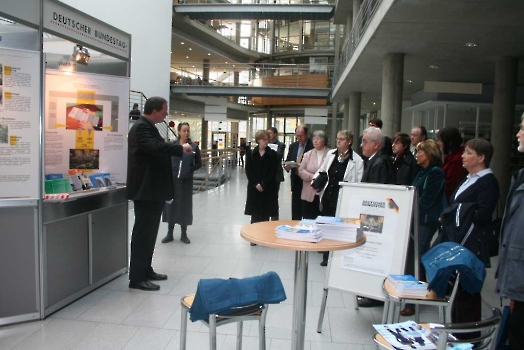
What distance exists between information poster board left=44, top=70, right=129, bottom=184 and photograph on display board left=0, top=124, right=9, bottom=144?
0.58 m

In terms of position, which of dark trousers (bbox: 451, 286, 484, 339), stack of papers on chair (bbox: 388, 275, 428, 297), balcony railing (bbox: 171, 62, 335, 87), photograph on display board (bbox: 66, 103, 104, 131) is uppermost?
balcony railing (bbox: 171, 62, 335, 87)

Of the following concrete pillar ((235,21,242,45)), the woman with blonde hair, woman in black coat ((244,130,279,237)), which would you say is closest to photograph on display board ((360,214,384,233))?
the woman with blonde hair

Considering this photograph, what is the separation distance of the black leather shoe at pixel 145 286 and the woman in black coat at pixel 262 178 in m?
2.17

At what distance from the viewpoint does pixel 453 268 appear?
229cm

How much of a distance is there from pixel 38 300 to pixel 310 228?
2.37 meters

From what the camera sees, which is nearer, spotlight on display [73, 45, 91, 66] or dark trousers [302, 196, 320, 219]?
spotlight on display [73, 45, 91, 66]

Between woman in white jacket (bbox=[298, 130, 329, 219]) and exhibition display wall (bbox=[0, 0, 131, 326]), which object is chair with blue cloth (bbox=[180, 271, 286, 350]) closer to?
exhibition display wall (bbox=[0, 0, 131, 326])

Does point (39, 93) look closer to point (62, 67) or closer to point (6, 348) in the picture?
point (62, 67)

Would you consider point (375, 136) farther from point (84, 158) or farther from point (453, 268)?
point (84, 158)

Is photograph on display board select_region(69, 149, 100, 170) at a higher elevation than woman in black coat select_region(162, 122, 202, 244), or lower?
higher

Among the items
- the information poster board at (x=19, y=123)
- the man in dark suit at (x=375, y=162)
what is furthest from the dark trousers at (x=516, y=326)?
the information poster board at (x=19, y=123)

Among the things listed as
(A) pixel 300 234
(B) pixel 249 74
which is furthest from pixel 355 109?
(A) pixel 300 234

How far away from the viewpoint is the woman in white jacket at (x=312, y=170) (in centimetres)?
525

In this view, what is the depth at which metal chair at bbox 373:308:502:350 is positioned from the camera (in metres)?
1.68
